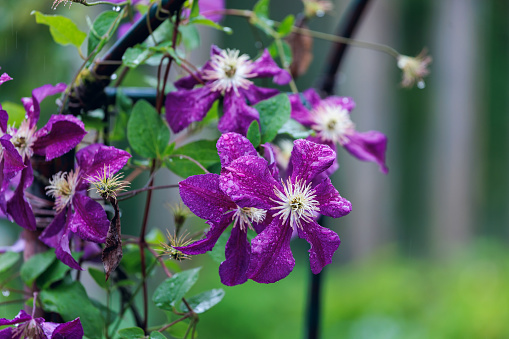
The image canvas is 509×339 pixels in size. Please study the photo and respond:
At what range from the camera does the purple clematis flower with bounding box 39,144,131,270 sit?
0.37 m

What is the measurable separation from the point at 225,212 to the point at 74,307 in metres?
0.18

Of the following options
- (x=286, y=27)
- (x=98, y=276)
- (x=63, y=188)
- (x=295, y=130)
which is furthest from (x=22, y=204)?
(x=286, y=27)

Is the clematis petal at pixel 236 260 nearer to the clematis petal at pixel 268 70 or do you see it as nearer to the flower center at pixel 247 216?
the flower center at pixel 247 216

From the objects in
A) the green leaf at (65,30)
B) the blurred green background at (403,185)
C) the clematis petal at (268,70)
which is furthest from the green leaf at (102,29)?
the blurred green background at (403,185)

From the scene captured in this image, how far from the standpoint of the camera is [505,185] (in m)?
6.18

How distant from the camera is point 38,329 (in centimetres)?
38

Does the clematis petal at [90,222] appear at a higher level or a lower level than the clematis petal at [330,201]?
lower

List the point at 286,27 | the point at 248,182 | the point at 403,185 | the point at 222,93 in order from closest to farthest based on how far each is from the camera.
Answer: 1. the point at 248,182
2. the point at 222,93
3. the point at 286,27
4. the point at 403,185

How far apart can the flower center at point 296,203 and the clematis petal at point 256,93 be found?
12 centimetres

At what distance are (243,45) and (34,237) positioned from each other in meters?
5.07

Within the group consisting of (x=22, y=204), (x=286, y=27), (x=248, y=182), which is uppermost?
(x=286, y=27)

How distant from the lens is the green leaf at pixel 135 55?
415 mm

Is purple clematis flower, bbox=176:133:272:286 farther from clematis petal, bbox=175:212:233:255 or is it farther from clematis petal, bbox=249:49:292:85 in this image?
clematis petal, bbox=249:49:292:85

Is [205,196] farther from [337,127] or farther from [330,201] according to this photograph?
[337,127]
